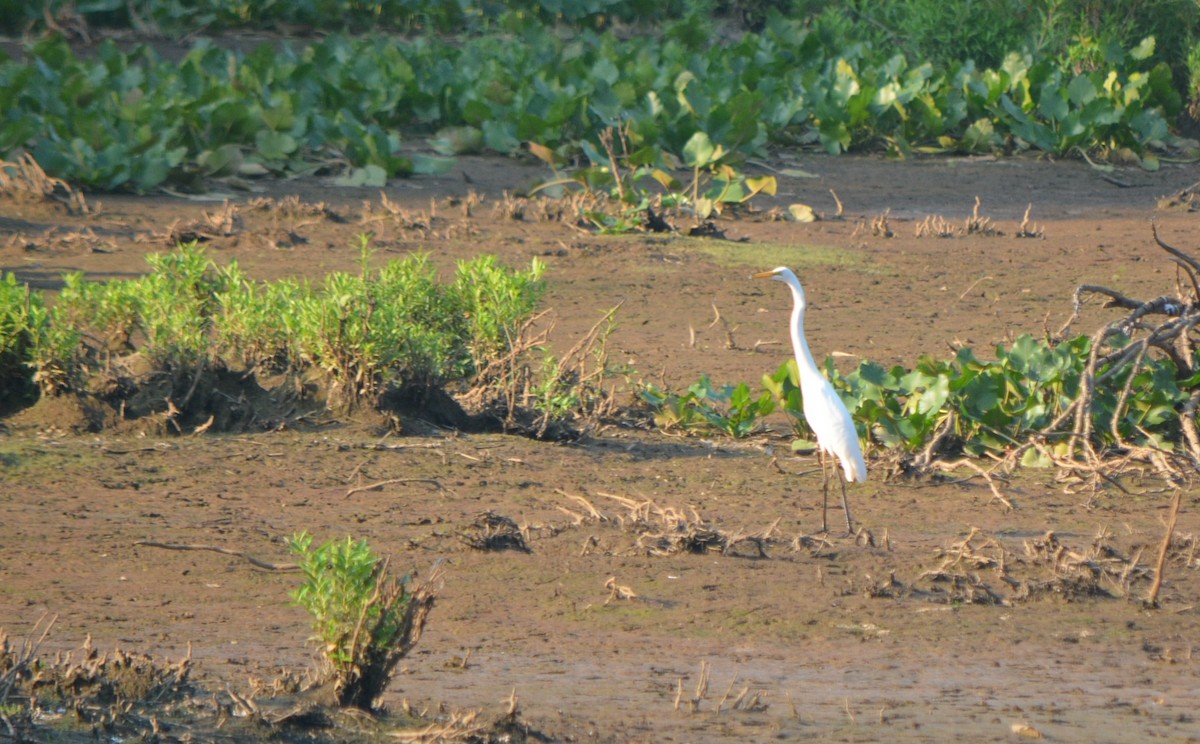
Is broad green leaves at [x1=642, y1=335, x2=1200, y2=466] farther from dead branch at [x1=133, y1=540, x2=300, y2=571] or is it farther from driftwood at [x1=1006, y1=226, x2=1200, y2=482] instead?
dead branch at [x1=133, y1=540, x2=300, y2=571]

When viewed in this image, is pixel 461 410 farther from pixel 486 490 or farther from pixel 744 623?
pixel 744 623

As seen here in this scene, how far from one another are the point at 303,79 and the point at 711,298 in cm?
594

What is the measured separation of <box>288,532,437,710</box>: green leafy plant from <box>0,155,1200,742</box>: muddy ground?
219mm

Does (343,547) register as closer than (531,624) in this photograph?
Yes

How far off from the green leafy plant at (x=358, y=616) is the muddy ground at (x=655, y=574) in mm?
219

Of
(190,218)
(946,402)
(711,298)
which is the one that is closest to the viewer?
(946,402)

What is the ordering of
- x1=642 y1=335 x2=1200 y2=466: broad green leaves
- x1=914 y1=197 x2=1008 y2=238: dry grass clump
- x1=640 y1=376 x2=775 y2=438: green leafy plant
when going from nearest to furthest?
x1=642 y1=335 x2=1200 y2=466: broad green leaves
x1=640 y1=376 x2=775 y2=438: green leafy plant
x1=914 y1=197 x2=1008 y2=238: dry grass clump

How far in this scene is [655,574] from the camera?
16.2 feet

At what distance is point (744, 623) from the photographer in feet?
15.1

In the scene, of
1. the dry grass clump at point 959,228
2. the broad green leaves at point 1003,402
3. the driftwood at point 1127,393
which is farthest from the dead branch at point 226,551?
the dry grass clump at point 959,228

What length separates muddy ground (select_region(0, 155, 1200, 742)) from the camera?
159 inches

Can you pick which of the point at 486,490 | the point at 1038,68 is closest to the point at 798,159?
the point at 1038,68

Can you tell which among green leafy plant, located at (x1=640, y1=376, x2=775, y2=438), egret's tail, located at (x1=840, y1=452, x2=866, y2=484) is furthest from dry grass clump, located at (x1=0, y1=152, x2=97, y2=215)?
egret's tail, located at (x1=840, y1=452, x2=866, y2=484)

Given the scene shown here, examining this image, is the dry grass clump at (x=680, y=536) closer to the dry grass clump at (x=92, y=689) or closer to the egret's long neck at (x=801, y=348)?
the egret's long neck at (x=801, y=348)
